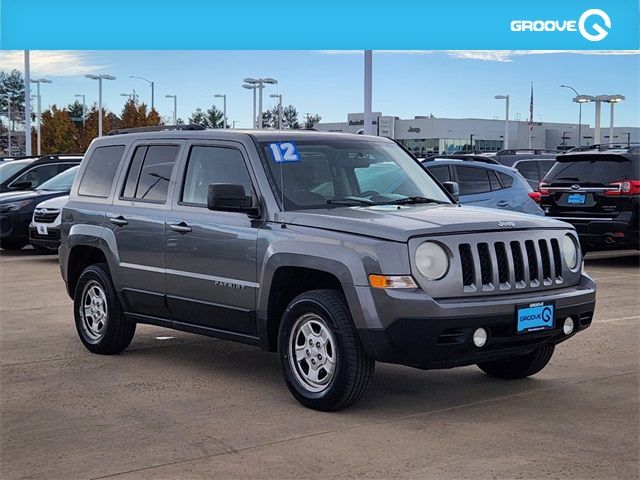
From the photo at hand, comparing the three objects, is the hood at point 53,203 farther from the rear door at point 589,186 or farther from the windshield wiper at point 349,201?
the windshield wiper at point 349,201

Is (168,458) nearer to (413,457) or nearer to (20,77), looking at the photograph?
(413,457)

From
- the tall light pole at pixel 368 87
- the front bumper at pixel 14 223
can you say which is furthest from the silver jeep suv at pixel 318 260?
the tall light pole at pixel 368 87

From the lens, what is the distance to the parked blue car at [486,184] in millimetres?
14578

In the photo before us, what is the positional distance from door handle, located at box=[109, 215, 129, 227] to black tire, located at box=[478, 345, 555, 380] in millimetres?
3055

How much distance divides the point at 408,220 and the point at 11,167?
14.8m

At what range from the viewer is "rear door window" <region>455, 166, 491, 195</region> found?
1459 cm

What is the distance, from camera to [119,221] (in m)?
7.93

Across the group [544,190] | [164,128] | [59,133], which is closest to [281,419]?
[164,128]

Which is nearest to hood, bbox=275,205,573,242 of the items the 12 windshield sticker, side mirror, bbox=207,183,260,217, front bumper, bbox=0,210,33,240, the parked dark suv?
side mirror, bbox=207,183,260,217

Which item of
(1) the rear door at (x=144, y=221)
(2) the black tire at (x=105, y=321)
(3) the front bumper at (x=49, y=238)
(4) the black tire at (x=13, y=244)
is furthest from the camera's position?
(4) the black tire at (x=13, y=244)

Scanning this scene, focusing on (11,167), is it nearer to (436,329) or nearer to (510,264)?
(510,264)

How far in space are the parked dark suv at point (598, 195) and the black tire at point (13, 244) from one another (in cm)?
931

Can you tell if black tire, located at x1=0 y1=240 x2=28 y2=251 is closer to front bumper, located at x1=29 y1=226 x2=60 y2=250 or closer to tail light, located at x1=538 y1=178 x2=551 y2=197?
front bumper, located at x1=29 y1=226 x2=60 y2=250

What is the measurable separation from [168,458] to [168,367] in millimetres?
2477
